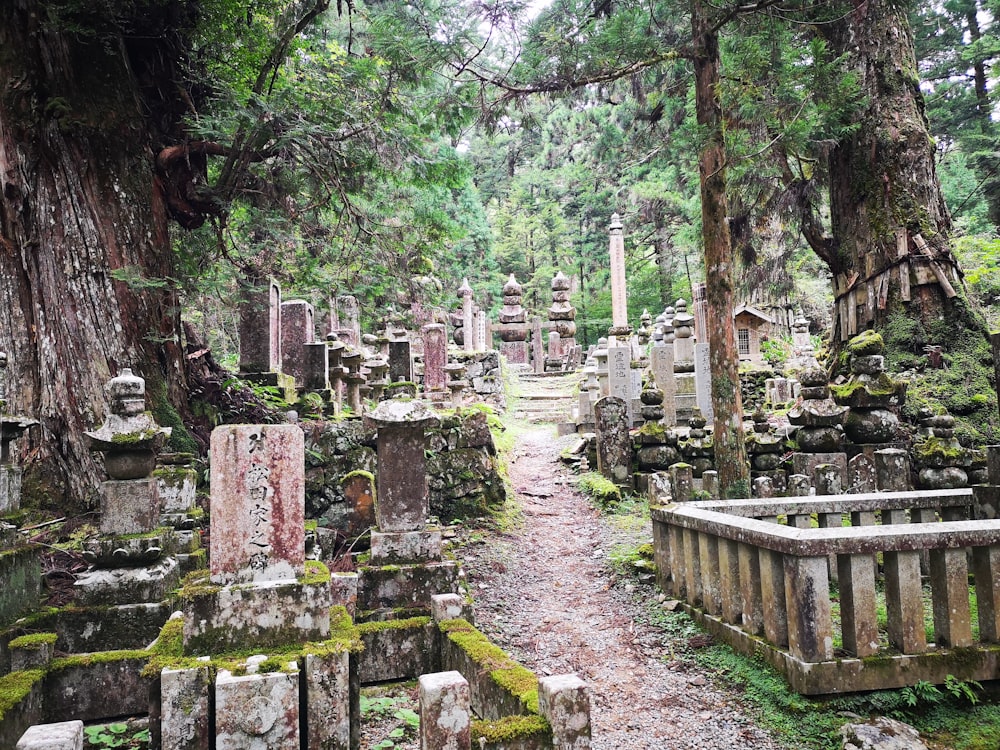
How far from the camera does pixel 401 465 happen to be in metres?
5.57

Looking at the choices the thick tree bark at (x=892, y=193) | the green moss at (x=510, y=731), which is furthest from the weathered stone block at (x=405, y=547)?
the thick tree bark at (x=892, y=193)

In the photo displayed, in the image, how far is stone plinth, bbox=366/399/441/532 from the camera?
5492 mm

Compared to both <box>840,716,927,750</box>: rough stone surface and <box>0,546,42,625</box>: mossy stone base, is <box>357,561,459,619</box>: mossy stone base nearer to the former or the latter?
<box>0,546,42,625</box>: mossy stone base

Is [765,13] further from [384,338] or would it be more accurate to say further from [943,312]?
[384,338]

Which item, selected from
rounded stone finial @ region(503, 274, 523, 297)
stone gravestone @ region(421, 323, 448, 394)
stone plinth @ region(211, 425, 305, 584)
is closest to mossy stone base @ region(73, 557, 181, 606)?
stone plinth @ region(211, 425, 305, 584)

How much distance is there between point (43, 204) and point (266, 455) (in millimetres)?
4815

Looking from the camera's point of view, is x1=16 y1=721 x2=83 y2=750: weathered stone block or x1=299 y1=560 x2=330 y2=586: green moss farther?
x1=299 y1=560 x2=330 y2=586: green moss

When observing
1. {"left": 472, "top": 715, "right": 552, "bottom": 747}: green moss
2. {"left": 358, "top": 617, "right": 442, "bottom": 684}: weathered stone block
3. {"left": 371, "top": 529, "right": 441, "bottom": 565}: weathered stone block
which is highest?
{"left": 371, "top": 529, "right": 441, "bottom": 565}: weathered stone block

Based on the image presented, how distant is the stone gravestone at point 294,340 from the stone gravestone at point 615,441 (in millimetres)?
5158

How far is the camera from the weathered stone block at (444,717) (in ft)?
8.98

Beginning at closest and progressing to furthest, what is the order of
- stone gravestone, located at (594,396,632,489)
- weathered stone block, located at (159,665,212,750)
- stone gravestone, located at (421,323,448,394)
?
weathered stone block, located at (159,665,212,750)
stone gravestone, located at (594,396,632,489)
stone gravestone, located at (421,323,448,394)

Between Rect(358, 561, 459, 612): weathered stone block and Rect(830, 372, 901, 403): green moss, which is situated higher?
Rect(830, 372, 901, 403): green moss

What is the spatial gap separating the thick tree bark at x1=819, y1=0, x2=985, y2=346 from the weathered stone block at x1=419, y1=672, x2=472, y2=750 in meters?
10.6

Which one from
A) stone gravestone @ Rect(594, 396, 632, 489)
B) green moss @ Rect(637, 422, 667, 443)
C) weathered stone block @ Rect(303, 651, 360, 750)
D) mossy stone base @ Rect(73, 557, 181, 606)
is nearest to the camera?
weathered stone block @ Rect(303, 651, 360, 750)
